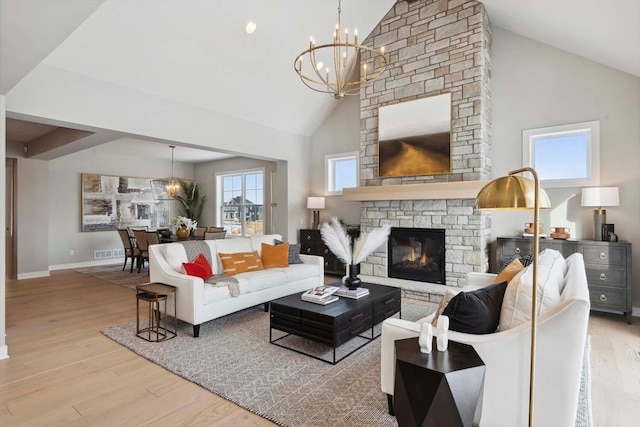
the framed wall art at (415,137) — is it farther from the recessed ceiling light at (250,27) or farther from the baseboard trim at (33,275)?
the baseboard trim at (33,275)

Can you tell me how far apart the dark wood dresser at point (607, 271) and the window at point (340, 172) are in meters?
3.65

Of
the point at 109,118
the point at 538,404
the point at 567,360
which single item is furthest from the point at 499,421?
the point at 109,118

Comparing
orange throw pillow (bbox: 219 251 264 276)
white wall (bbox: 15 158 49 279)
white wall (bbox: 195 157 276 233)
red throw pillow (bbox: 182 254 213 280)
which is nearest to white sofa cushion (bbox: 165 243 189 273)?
red throw pillow (bbox: 182 254 213 280)

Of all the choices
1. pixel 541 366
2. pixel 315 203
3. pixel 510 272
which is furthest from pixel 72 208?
pixel 541 366

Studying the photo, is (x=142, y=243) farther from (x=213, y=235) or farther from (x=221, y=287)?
(x=221, y=287)

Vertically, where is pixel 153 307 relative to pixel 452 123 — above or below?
below

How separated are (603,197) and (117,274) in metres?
8.24

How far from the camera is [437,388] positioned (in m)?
1.51

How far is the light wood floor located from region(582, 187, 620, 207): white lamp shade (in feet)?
4.64

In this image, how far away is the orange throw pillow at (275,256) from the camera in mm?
4801

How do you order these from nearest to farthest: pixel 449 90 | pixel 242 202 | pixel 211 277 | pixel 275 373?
pixel 275 373 → pixel 211 277 → pixel 449 90 → pixel 242 202

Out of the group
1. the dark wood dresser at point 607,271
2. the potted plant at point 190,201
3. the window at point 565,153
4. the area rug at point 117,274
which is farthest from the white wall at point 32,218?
the dark wood dresser at point 607,271

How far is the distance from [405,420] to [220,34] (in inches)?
185

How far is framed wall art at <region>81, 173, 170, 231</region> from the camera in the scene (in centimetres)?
815
